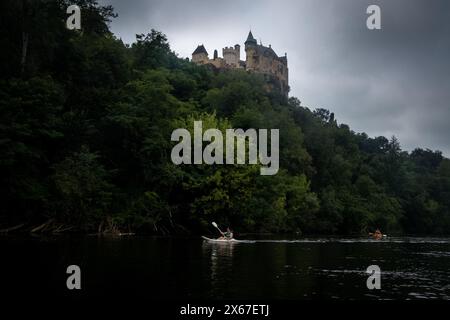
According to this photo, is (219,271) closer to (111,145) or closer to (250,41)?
(111,145)

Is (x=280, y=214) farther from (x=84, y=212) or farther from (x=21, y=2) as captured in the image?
(x=21, y=2)

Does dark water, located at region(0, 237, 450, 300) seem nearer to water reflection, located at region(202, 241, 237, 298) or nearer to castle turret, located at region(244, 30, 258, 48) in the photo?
water reflection, located at region(202, 241, 237, 298)

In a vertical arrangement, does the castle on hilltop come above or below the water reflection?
above

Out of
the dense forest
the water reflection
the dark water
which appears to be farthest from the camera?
the dense forest

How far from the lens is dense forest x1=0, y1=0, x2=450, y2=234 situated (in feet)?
143

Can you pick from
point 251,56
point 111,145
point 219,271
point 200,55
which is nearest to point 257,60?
point 251,56

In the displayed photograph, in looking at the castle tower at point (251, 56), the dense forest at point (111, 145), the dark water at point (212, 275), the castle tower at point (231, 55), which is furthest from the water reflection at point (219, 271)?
the castle tower at point (231, 55)

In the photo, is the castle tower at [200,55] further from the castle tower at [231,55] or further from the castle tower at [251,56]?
the castle tower at [251,56]

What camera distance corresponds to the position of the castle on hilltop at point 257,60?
6403 inches

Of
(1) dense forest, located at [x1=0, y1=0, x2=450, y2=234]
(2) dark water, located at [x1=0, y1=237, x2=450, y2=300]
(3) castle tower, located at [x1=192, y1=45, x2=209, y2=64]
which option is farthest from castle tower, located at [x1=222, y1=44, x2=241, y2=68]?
(2) dark water, located at [x1=0, y1=237, x2=450, y2=300]

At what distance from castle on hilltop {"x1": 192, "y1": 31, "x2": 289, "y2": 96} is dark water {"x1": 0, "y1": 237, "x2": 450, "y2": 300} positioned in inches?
5289

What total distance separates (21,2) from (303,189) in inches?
1947

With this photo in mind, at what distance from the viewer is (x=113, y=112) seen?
5391 centimetres

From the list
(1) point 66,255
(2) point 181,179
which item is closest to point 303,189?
(2) point 181,179
